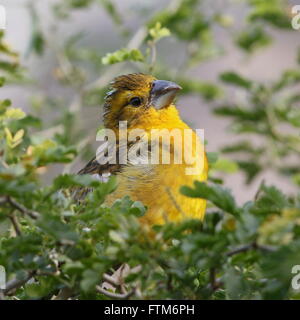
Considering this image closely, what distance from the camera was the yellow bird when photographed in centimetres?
330

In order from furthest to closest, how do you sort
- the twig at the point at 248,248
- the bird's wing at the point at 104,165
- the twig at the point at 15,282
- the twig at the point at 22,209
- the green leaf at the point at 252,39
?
1. the green leaf at the point at 252,39
2. the bird's wing at the point at 104,165
3. the twig at the point at 15,282
4. the twig at the point at 22,209
5. the twig at the point at 248,248

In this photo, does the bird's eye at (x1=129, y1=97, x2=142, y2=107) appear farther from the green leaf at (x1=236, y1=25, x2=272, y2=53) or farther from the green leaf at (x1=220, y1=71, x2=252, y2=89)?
the green leaf at (x1=236, y1=25, x2=272, y2=53)

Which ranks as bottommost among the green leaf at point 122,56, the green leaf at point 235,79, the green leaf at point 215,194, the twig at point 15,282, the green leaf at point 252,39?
the twig at point 15,282

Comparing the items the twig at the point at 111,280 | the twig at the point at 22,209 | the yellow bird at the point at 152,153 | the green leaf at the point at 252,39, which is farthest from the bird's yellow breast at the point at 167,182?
the green leaf at the point at 252,39

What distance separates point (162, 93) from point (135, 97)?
0.19 m

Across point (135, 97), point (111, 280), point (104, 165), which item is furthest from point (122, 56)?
point (111, 280)

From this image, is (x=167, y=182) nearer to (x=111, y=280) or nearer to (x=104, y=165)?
(x=104, y=165)

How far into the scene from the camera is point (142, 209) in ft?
7.96

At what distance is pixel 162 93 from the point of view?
404 cm

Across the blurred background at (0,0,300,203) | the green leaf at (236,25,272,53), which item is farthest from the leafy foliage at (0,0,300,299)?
the green leaf at (236,25,272,53)

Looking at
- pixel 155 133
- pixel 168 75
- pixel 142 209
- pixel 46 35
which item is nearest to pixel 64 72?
pixel 46 35

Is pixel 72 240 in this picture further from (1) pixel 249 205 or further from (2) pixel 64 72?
(2) pixel 64 72

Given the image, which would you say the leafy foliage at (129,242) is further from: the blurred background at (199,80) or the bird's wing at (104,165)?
the blurred background at (199,80)

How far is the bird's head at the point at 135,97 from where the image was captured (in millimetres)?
4043
